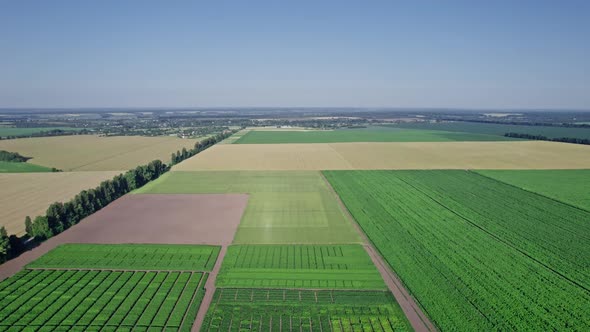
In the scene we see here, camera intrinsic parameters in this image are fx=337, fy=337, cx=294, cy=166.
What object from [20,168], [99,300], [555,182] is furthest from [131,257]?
[555,182]

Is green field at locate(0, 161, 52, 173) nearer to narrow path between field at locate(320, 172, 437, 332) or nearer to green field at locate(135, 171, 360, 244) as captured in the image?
green field at locate(135, 171, 360, 244)

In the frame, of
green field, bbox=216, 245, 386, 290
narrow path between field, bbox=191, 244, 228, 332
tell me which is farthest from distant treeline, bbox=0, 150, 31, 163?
green field, bbox=216, 245, 386, 290

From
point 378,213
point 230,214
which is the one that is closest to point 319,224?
point 378,213

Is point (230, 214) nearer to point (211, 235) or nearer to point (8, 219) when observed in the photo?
point (211, 235)

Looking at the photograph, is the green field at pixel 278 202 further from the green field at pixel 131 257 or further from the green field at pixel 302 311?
the green field at pixel 302 311

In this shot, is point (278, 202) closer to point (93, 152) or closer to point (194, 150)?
point (194, 150)

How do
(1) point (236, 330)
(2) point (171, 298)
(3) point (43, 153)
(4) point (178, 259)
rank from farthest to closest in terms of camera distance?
(3) point (43, 153) < (4) point (178, 259) < (2) point (171, 298) < (1) point (236, 330)
